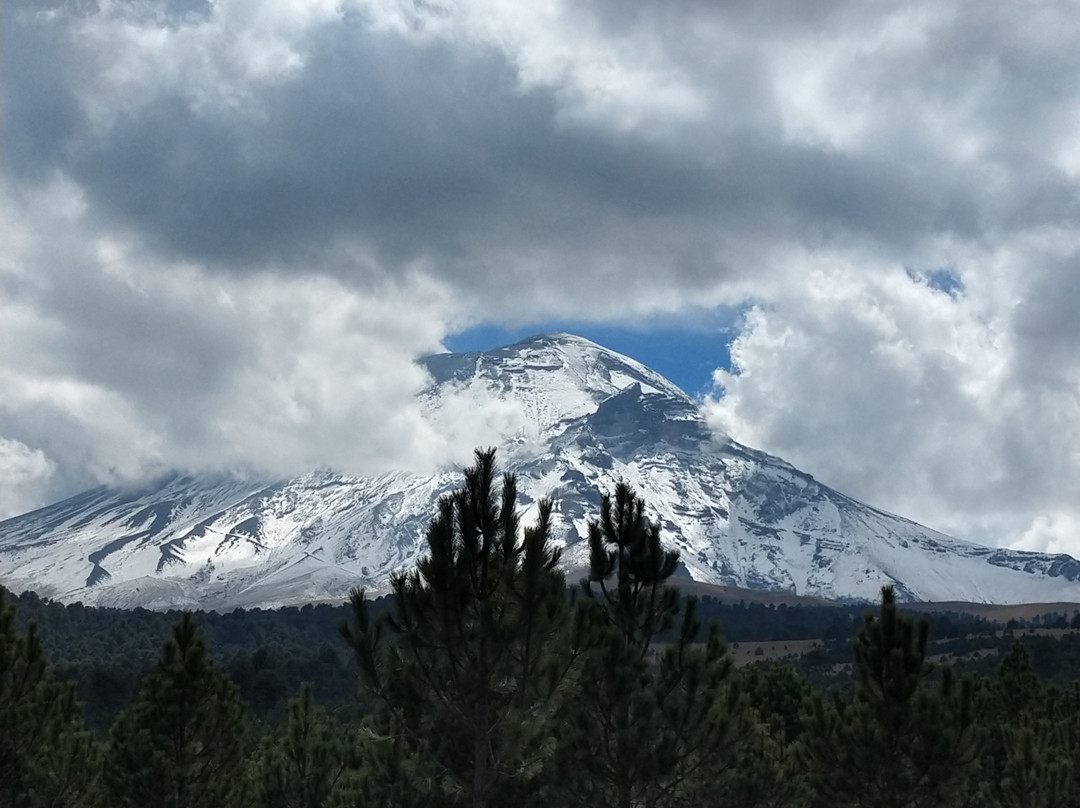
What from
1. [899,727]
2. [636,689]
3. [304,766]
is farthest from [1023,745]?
[304,766]

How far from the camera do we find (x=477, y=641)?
24375 millimetres

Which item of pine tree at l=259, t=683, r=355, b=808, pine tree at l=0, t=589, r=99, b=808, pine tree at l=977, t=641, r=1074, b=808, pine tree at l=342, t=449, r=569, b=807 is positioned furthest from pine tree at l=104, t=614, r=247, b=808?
pine tree at l=977, t=641, r=1074, b=808

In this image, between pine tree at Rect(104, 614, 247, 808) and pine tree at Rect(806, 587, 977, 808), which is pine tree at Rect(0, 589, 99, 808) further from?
pine tree at Rect(806, 587, 977, 808)

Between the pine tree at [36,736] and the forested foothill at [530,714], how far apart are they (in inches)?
3.2

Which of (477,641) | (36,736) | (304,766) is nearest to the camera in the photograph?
(477,641)

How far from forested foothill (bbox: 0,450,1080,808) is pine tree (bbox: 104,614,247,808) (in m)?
0.08

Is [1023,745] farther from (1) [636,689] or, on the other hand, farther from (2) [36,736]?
(2) [36,736]

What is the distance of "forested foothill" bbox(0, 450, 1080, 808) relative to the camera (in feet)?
80.4

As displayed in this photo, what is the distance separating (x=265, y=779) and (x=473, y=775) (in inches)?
914

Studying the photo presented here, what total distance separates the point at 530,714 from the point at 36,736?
2146cm

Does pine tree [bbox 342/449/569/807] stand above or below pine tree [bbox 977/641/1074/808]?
above

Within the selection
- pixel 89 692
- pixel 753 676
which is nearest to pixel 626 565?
pixel 753 676

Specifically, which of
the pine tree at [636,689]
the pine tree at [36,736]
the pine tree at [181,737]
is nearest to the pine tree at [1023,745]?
the pine tree at [636,689]

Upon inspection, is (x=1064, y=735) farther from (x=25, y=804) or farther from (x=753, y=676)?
(x=25, y=804)
